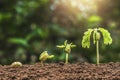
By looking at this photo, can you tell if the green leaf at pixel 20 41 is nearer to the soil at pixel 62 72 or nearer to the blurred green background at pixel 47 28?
the blurred green background at pixel 47 28

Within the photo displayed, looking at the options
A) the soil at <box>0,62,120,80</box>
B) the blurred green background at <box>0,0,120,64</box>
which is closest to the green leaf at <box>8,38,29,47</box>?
the blurred green background at <box>0,0,120,64</box>

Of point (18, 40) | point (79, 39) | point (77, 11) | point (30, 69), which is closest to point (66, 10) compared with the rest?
point (77, 11)

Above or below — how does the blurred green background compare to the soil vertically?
above

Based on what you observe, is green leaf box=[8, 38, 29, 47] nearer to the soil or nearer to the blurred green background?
the blurred green background

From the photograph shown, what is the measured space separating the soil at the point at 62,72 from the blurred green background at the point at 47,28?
4079 millimetres

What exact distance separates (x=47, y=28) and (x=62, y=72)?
5.41 metres

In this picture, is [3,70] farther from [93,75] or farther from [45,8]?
[45,8]

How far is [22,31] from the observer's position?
8.09 meters

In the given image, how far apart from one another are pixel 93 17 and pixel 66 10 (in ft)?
1.92

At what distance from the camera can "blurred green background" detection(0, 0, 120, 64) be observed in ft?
24.8

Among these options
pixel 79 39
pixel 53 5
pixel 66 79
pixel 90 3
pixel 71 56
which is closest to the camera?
pixel 66 79

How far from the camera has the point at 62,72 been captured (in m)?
2.76

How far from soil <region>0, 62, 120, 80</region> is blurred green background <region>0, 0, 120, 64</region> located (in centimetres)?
408

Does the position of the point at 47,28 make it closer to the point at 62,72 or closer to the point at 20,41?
the point at 20,41
